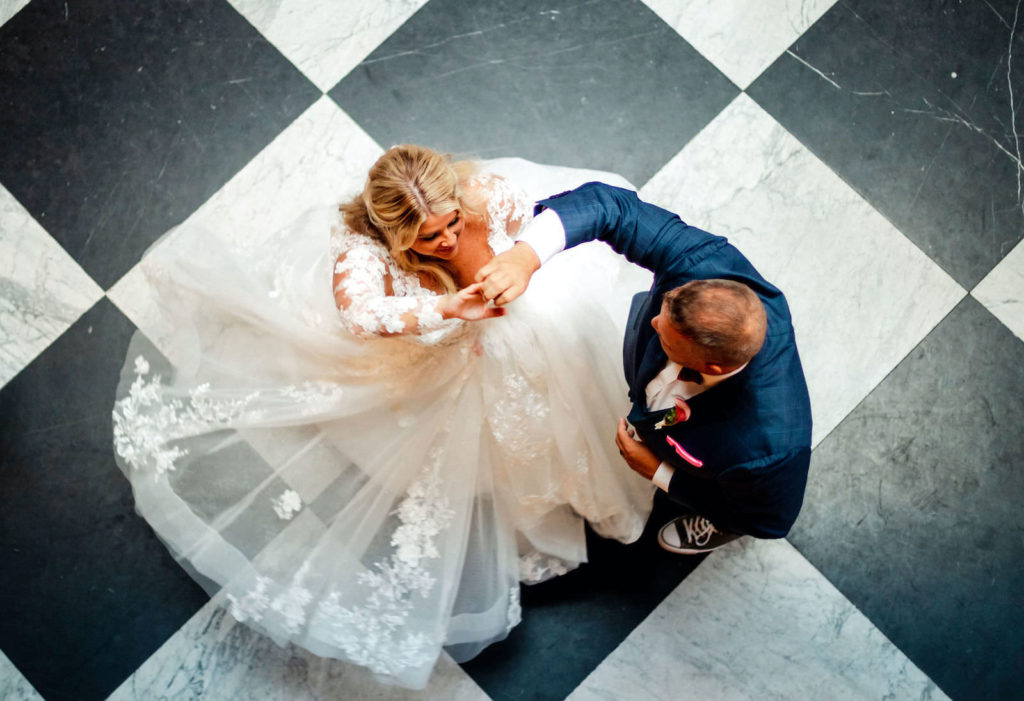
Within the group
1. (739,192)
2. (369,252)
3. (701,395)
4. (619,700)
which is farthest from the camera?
(739,192)

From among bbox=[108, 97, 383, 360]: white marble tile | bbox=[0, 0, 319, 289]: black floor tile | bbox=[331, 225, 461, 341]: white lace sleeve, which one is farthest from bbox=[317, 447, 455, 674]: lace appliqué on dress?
bbox=[0, 0, 319, 289]: black floor tile

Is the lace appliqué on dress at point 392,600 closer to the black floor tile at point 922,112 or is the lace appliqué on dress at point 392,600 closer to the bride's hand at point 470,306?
the bride's hand at point 470,306

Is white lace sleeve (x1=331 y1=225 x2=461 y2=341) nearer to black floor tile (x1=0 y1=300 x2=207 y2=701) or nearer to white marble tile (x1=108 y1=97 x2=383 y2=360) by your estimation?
white marble tile (x1=108 y1=97 x2=383 y2=360)

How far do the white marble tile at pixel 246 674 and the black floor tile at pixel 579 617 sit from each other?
0.40 feet

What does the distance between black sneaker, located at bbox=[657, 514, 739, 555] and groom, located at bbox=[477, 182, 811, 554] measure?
45 cm

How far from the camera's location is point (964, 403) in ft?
8.48

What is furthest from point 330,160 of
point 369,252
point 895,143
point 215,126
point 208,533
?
point 895,143

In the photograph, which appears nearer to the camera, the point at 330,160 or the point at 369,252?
the point at 369,252

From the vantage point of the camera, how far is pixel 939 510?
2.54m

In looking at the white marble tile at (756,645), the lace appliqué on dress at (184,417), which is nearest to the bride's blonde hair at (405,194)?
the lace appliqué on dress at (184,417)

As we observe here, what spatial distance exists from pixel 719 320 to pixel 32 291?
2326 mm

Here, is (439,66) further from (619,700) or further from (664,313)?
(619,700)

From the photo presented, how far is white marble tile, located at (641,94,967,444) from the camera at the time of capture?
260 centimetres

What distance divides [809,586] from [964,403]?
30.9 inches
